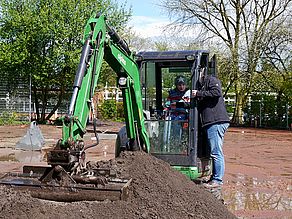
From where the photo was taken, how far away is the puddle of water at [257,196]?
785 centimetres

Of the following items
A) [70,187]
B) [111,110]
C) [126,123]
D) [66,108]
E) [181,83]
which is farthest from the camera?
[111,110]

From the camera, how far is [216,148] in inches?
287

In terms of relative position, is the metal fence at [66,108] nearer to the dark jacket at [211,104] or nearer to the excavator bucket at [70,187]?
the dark jacket at [211,104]

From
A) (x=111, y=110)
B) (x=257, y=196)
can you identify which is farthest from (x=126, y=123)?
(x=111, y=110)

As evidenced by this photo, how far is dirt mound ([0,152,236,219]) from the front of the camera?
14.9 ft

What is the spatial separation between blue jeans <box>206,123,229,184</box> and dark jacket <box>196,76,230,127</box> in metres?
0.10

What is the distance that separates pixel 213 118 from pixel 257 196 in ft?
6.98

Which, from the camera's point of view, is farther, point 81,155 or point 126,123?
point 126,123

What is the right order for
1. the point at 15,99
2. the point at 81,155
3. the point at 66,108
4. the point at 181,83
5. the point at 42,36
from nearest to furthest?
the point at 81,155, the point at 181,83, the point at 42,36, the point at 15,99, the point at 66,108

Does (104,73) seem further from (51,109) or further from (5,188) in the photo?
(5,188)

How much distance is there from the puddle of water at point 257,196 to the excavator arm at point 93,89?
7.06 feet

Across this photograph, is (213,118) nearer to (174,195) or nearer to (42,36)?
(174,195)

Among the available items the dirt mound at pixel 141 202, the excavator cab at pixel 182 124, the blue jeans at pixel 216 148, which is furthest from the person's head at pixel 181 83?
the dirt mound at pixel 141 202

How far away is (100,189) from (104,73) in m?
22.5
